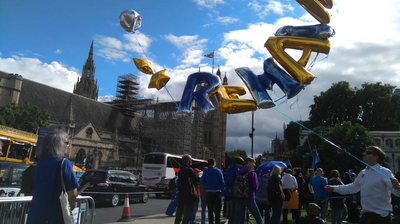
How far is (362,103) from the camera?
167 ft

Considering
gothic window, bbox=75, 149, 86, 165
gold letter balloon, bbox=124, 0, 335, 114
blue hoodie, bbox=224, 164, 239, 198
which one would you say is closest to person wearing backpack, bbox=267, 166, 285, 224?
blue hoodie, bbox=224, 164, 239, 198

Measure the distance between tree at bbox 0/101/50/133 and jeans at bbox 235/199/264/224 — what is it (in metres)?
34.0

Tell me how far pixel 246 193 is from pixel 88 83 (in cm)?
9247

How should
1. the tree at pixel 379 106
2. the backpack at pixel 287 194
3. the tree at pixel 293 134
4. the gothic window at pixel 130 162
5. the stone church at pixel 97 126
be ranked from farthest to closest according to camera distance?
the tree at pixel 293 134
the gothic window at pixel 130 162
the tree at pixel 379 106
the stone church at pixel 97 126
the backpack at pixel 287 194

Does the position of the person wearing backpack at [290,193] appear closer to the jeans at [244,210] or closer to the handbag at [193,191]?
the jeans at [244,210]

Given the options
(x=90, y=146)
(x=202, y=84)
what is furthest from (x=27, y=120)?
(x=202, y=84)

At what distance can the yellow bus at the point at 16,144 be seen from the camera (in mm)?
14452

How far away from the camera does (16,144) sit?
49.9 ft

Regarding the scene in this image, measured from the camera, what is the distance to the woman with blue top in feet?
10.4

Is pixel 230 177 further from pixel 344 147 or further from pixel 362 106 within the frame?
pixel 362 106

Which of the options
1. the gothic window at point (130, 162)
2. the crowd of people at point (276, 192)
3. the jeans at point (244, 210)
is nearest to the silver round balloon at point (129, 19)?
the crowd of people at point (276, 192)

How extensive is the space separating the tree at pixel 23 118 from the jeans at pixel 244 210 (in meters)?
34.0

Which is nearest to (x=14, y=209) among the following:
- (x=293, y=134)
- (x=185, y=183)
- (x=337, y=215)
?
(x=185, y=183)

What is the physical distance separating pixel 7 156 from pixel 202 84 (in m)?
11.5
